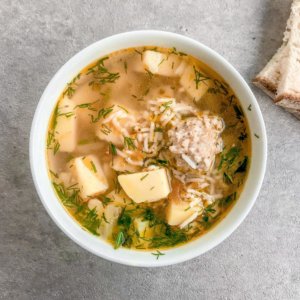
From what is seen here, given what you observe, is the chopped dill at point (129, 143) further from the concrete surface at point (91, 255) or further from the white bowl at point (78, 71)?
the concrete surface at point (91, 255)

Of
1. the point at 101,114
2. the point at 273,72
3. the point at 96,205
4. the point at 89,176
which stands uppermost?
the point at 273,72

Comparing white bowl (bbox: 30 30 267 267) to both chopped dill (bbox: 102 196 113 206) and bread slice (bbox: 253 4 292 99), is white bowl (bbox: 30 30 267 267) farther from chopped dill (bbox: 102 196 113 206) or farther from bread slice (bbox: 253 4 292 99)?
bread slice (bbox: 253 4 292 99)

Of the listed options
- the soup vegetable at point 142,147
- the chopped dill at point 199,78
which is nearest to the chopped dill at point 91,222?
the soup vegetable at point 142,147

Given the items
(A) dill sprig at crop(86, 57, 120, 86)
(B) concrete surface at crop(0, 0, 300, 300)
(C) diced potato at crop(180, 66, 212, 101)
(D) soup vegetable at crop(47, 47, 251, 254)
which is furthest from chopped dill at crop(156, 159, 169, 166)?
(B) concrete surface at crop(0, 0, 300, 300)

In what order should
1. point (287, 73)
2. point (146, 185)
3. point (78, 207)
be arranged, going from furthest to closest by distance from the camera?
1. point (287, 73)
2. point (78, 207)
3. point (146, 185)

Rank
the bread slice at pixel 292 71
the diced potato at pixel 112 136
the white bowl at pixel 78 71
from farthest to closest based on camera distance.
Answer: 1. the bread slice at pixel 292 71
2. the diced potato at pixel 112 136
3. the white bowl at pixel 78 71

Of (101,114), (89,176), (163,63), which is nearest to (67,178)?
(89,176)

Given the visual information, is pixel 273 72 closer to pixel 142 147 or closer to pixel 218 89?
pixel 218 89
